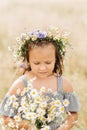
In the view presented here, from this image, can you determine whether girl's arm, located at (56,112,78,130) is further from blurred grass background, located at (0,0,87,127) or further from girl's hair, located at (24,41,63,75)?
blurred grass background, located at (0,0,87,127)

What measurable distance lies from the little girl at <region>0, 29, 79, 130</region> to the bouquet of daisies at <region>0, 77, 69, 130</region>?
16 cm

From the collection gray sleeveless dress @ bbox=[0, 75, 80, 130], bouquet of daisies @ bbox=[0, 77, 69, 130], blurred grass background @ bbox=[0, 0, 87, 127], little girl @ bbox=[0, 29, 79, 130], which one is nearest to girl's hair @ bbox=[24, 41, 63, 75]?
little girl @ bbox=[0, 29, 79, 130]

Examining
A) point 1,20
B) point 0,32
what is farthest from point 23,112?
point 1,20

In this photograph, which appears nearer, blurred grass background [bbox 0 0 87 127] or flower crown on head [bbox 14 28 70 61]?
flower crown on head [bbox 14 28 70 61]

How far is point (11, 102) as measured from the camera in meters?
5.03

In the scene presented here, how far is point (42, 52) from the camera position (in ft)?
17.3

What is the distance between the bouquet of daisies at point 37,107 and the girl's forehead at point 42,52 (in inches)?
9.9

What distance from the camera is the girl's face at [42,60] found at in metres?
5.27

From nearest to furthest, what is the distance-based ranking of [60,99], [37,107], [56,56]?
[37,107] < [60,99] < [56,56]

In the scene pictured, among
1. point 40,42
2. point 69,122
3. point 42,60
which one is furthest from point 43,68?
point 69,122

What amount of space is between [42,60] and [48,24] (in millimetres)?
5099

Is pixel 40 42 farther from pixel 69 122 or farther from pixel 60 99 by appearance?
pixel 69 122

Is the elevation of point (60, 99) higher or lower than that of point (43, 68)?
lower

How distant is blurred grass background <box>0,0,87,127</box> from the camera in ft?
24.9
